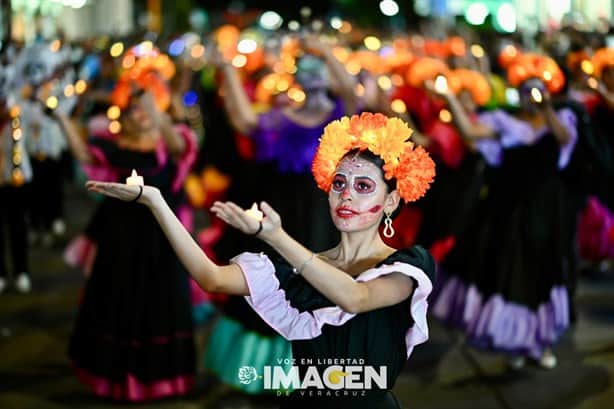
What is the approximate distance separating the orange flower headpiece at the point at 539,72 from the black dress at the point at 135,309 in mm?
2184

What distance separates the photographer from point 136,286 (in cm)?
592

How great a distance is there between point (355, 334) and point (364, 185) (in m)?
0.48

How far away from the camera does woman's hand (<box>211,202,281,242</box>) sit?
2.70 meters

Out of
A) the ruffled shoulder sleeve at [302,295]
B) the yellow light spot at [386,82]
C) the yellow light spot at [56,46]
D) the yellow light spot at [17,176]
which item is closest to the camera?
the ruffled shoulder sleeve at [302,295]

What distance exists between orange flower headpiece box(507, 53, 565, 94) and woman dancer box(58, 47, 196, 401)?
2066 millimetres

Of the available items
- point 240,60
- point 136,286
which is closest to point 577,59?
point 136,286

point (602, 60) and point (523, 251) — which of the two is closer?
point (523, 251)

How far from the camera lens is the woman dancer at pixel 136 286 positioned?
5855 mm

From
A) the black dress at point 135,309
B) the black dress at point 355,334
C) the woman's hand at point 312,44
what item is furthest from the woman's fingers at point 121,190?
the woman's hand at point 312,44

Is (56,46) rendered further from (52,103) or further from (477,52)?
(477,52)

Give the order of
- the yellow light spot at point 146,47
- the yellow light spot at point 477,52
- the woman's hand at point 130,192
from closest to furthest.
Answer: the woman's hand at point 130,192, the yellow light spot at point 146,47, the yellow light spot at point 477,52

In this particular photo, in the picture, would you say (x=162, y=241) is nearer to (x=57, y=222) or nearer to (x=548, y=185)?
(x=548, y=185)

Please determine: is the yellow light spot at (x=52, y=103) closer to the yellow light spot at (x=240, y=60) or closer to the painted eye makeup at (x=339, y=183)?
the painted eye makeup at (x=339, y=183)

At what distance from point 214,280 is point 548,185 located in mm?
3839
